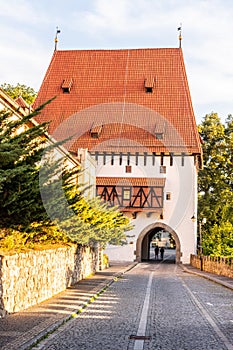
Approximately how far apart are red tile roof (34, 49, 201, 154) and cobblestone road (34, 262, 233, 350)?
3490 cm

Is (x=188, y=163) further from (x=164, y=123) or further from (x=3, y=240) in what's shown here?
(x=3, y=240)


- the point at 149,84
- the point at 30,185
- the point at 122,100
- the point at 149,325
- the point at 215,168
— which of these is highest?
the point at 149,84

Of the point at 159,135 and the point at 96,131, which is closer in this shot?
the point at 159,135

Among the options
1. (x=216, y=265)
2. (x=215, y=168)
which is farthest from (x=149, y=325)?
(x=215, y=168)

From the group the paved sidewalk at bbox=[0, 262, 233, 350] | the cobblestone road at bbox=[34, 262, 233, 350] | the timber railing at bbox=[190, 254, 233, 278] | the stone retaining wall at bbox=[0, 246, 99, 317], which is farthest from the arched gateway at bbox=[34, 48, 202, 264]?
the paved sidewalk at bbox=[0, 262, 233, 350]

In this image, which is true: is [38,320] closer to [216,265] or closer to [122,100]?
[216,265]

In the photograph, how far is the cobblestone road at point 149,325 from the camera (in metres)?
9.20

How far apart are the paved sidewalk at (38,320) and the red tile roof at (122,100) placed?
115 feet

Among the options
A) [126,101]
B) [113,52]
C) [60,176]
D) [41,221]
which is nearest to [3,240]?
[41,221]

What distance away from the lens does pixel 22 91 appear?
5672 cm

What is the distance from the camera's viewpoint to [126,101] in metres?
55.2

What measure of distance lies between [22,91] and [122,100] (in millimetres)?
9231

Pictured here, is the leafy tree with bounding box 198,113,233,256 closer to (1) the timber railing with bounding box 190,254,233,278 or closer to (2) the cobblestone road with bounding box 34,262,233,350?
(1) the timber railing with bounding box 190,254,233,278

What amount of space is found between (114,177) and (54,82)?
39.6ft
